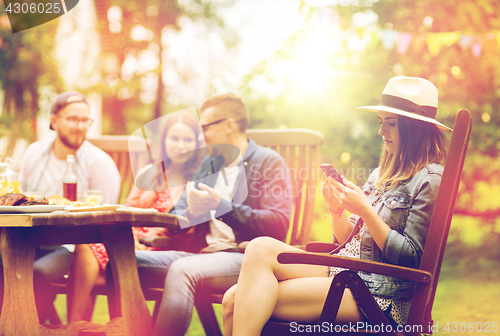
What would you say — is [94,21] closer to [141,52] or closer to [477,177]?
[141,52]

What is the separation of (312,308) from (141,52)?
9495mm

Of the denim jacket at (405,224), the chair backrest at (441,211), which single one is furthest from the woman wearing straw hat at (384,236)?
the chair backrest at (441,211)

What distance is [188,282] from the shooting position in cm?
212

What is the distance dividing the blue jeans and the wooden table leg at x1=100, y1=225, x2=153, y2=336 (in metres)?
0.14

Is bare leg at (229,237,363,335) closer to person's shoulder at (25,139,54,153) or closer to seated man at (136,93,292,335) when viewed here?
seated man at (136,93,292,335)

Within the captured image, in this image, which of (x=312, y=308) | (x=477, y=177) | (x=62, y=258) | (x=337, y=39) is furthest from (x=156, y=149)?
(x=477, y=177)

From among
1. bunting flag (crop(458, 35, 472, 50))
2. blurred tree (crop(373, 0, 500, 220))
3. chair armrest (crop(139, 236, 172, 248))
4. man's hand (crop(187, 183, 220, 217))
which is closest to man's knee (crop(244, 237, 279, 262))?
man's hand (crop(187, 183, 220, 217))

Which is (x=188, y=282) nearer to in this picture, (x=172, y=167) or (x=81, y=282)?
(x=81, y=282)

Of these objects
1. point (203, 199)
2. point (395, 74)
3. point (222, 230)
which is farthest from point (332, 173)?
point (395, 74)

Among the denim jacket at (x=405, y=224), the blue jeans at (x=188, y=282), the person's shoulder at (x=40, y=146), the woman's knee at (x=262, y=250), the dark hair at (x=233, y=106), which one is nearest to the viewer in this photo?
the denim jacket at (x=405, y=224)

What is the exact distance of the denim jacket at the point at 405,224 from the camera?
156 cm

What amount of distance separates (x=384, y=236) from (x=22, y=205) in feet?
4.72

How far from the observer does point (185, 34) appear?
390 inches

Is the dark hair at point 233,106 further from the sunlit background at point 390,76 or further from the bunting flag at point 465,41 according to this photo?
the bunting flag at point 465,41
